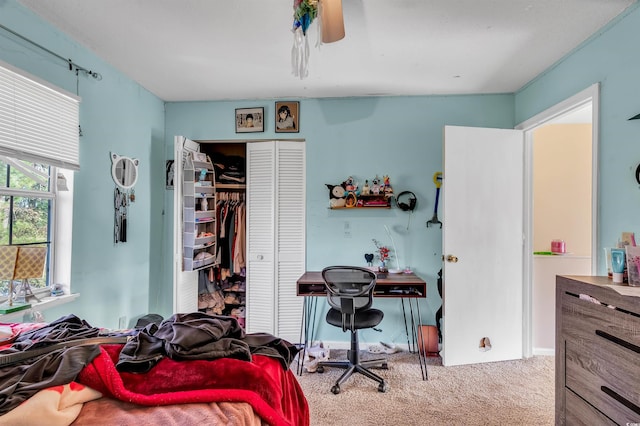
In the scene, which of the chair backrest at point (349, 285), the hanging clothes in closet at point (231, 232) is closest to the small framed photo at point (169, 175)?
the hanging clothes in closet at point (231, 232)

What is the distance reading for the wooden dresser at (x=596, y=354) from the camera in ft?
4.36

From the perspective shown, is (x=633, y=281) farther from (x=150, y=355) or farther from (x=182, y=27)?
(x=182, y=27)

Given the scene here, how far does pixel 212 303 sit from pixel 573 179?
12.9 ft

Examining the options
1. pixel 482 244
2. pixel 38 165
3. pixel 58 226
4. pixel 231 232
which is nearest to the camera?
pixel 38 165

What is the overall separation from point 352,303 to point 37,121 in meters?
2.33

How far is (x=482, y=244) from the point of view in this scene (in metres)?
2.78

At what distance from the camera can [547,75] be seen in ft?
8.43

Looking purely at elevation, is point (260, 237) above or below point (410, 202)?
below

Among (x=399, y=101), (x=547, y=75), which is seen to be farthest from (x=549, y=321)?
(x=399, y=101)

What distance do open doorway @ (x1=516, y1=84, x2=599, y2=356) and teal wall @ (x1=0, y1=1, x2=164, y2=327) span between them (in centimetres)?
353

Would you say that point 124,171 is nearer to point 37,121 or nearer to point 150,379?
point 37,121

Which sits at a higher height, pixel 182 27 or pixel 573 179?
pixel 182 27

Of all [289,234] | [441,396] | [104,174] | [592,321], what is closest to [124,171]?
[104,174]

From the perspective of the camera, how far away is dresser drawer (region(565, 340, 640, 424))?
1.32 meters
